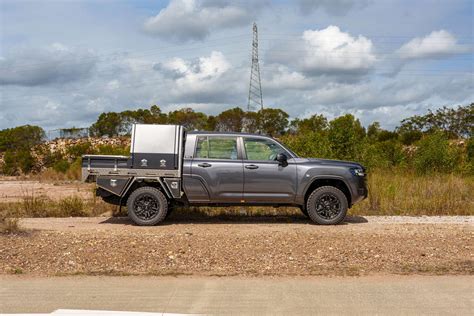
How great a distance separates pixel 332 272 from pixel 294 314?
1.80 m

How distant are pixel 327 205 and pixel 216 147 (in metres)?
2.57

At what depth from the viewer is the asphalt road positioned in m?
5.61

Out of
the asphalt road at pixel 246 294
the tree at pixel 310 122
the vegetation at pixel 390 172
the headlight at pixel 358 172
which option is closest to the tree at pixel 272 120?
the tree at pixel 310 122

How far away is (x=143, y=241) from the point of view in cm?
924

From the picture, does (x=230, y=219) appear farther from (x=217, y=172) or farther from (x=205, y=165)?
(x=205, y=165)

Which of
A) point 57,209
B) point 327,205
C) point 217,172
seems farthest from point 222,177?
point 57,209

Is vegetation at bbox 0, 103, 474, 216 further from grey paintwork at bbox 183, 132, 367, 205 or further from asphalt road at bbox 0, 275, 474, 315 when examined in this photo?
asphalt road at bbox 0, 275, 474, 315

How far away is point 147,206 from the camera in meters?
11.3

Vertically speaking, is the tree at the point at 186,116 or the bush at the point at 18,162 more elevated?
the tree at the point at 186,116

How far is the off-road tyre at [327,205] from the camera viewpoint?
11.4 meters

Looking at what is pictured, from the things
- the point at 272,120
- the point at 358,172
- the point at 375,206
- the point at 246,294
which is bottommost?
the point at 246,294

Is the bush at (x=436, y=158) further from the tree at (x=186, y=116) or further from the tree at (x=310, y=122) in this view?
the tree at (x=186, y=116)

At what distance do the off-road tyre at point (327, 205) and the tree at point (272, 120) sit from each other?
44.5 metres

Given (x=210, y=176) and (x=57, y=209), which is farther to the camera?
(x=57, y=209)
